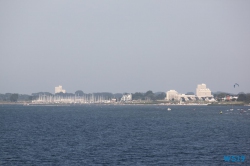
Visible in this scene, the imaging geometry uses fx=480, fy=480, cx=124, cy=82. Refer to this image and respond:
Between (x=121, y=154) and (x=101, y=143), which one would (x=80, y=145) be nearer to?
(x=101, y=143)

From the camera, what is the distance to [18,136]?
6222cm

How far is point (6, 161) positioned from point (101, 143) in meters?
14.3

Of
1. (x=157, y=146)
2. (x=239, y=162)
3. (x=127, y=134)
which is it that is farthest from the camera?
(x=127, y=134)

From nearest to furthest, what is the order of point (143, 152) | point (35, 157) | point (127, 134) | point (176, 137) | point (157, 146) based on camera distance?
point (35, 157)
point (143, 152)
point (157, 146)
point (176, 137)
point (127, 134)

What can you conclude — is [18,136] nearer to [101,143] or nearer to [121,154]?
[101,143]

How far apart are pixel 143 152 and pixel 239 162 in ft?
32.6

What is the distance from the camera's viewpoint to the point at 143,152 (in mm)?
46000

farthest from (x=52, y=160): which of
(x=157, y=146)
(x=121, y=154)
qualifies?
(x=157, y=146)

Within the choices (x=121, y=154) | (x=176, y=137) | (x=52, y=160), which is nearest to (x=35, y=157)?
(x=52, y=160)

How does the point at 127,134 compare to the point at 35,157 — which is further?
the point at 127,134

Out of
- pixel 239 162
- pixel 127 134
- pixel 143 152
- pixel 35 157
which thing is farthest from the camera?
pixel 127 134

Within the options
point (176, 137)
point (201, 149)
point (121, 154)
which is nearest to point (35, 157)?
point (121, 154)

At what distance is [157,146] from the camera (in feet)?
167

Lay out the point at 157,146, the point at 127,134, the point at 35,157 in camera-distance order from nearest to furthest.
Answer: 1. the point at 35,157
2. the point at 157,146
3. the point at 127,134
